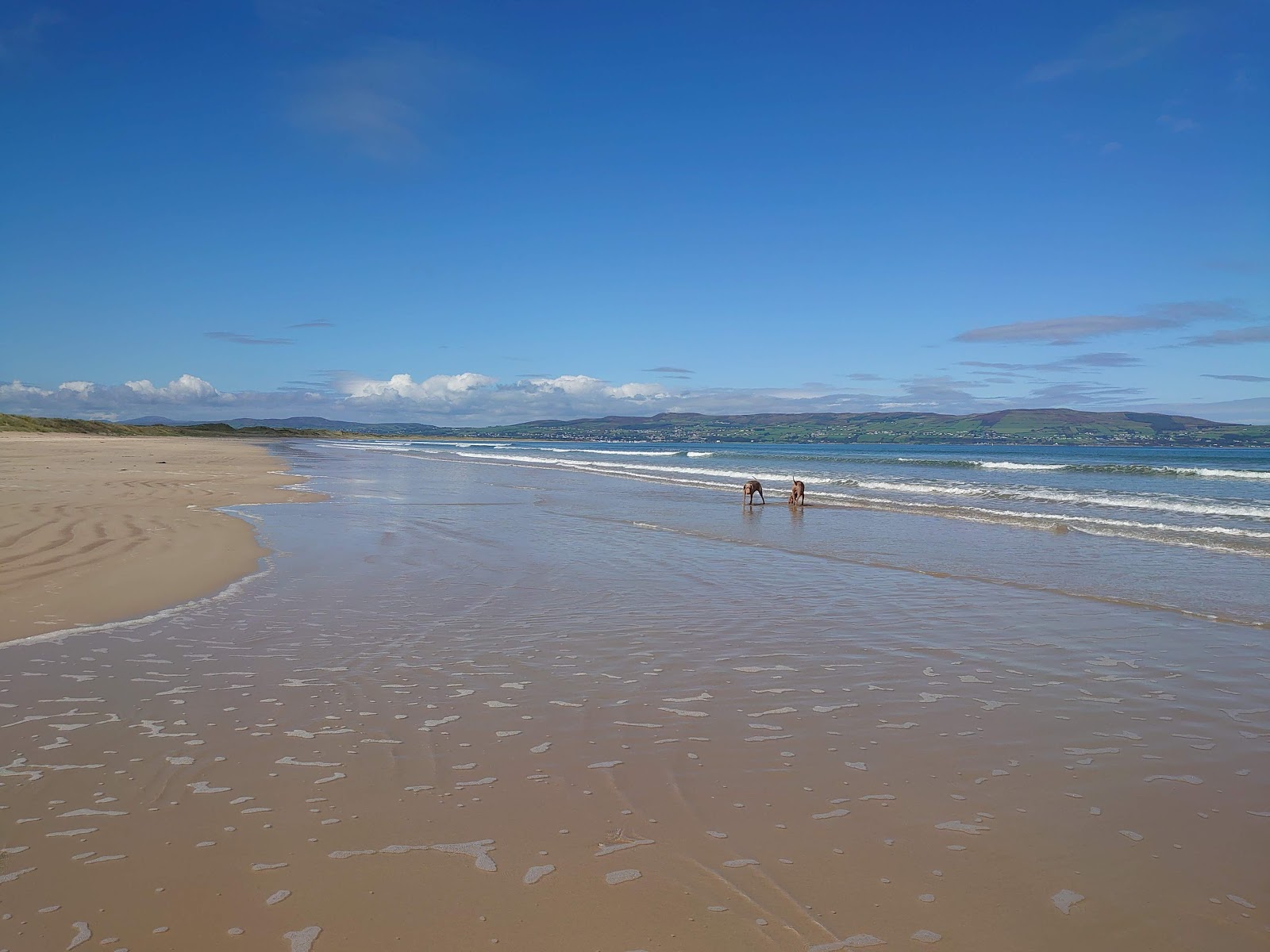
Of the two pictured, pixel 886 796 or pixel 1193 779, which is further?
pixel 1193 779

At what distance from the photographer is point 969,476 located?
156ft

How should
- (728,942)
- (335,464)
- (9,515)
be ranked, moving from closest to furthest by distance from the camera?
1. (728,942)
2. (9,515)
3. (335,464)

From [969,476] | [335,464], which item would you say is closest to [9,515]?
[335,464]

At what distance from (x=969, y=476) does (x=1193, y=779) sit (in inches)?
1806

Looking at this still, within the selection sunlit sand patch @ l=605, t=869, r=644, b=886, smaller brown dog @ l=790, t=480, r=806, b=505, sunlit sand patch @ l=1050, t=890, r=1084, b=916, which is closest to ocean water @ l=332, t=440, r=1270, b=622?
smaller brown dog @ l=790, t=480, r=806, b=505

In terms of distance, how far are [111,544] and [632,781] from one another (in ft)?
39.5

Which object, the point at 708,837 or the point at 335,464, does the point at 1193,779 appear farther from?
the point at 335,464

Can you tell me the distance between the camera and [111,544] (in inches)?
510

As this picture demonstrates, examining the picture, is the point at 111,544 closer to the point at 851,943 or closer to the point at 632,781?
the point at 632,781

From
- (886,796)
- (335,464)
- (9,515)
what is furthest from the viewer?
(335,464)

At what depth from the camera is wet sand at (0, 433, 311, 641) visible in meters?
8.95

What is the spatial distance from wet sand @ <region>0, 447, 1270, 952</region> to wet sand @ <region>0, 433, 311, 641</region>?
1.21 metres

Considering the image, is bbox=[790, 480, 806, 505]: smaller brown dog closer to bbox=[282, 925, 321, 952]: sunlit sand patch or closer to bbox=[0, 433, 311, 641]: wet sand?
bbox=[0, 433, 311, 641]: wet sand

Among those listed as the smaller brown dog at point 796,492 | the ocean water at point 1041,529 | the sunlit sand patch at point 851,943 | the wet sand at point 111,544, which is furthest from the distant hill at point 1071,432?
the sunlit sand patch at point 851,943
